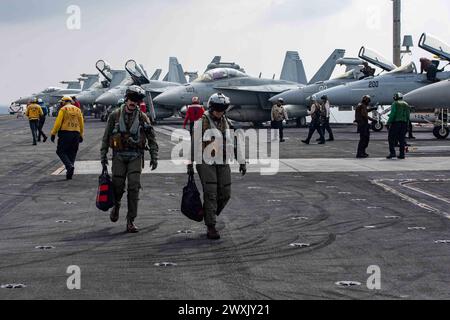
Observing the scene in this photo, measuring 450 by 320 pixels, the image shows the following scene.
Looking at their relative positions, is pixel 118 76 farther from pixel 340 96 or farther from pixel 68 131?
pixel 68 131

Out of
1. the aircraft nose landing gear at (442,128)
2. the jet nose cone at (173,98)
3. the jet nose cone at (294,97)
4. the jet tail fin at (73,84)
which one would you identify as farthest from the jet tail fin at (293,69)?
the jet tail fin at (73,84)

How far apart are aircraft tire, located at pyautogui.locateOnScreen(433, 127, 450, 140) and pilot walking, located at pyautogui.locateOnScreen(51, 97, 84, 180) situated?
1668cm

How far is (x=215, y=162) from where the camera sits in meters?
9.70

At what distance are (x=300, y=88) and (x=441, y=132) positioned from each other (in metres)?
13.6

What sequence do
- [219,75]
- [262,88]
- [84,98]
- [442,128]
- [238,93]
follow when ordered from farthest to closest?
[84,98] → [262,88] → [219,75] → [238,93] → [442,128]

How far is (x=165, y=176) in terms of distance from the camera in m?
17.1

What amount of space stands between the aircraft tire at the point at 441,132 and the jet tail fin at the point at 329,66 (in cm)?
2188

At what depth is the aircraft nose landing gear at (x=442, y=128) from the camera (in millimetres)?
29188

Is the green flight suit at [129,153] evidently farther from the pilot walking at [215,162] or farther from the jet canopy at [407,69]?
the jet canopy at [407,69]

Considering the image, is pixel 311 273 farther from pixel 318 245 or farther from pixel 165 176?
pixel 165 176

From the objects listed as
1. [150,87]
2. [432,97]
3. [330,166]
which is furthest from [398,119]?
[150,87]

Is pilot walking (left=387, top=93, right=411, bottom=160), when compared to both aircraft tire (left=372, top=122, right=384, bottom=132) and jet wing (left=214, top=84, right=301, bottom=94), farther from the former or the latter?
jet wing (left=214, top=84, right=301, bottom=94)

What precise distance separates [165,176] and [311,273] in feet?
32.4
